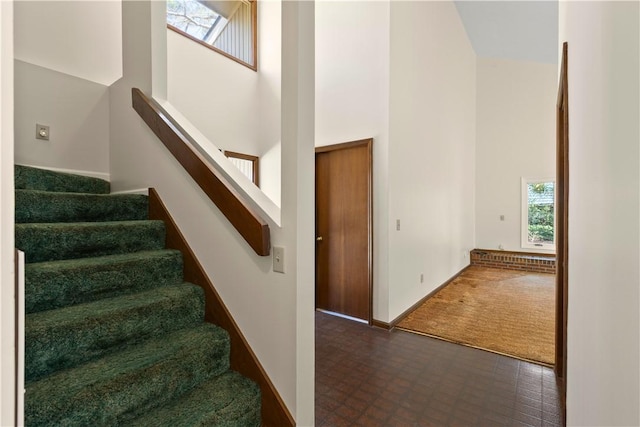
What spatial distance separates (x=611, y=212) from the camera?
79cm

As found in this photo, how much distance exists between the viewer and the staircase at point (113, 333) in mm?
1165

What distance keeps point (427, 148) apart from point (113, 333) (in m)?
4.03

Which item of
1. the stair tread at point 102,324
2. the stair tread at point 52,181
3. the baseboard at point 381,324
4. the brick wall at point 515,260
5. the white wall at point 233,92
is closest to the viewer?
the stair tread at point 102,324

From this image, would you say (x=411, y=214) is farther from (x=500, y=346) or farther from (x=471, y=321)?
(x=500, y=346)

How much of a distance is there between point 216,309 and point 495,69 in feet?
25.5

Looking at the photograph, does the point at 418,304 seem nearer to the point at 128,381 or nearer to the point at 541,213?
the point at 128,381

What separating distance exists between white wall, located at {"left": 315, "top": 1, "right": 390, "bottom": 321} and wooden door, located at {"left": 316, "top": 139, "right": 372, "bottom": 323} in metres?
0.10

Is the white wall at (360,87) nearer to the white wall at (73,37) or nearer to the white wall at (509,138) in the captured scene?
the white wall at (73,37)

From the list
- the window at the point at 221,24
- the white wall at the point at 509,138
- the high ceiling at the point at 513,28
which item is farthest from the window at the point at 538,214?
the window at the point at 221,24

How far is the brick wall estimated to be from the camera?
19.7 ft

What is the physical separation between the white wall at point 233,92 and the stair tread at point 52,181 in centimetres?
166

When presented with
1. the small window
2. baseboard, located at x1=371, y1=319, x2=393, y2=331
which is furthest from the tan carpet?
the small window
